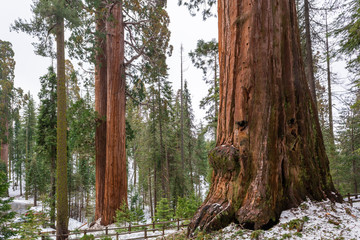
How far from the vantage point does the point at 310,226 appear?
Result: 237cm

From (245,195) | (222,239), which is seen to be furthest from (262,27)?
(222,239)

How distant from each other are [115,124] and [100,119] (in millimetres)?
1254

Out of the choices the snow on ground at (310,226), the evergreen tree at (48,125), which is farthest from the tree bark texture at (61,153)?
the evergreen tree at (48,125)

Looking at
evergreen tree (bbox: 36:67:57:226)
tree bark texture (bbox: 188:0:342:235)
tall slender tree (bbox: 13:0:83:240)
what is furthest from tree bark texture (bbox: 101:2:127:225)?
evergreen tree (bbox: 36:67:57:226)

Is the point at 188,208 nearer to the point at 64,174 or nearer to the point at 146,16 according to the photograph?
the point at 64,174

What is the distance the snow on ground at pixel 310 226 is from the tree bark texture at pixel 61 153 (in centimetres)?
693

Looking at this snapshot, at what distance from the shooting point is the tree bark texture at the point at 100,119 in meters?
9.78

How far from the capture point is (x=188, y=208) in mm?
10211

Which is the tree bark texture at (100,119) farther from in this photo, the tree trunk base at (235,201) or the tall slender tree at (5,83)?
the tall slender tree at (5,83)

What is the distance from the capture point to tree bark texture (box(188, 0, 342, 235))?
267cm

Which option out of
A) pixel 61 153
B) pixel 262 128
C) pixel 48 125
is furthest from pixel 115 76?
pixel 48 125

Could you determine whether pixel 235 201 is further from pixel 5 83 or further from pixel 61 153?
pixel 5 83

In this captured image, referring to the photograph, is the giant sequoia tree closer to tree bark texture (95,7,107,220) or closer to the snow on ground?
tree bark texture (95,7,107,220)

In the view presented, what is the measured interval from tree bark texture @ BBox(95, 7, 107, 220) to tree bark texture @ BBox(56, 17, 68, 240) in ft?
6.86
